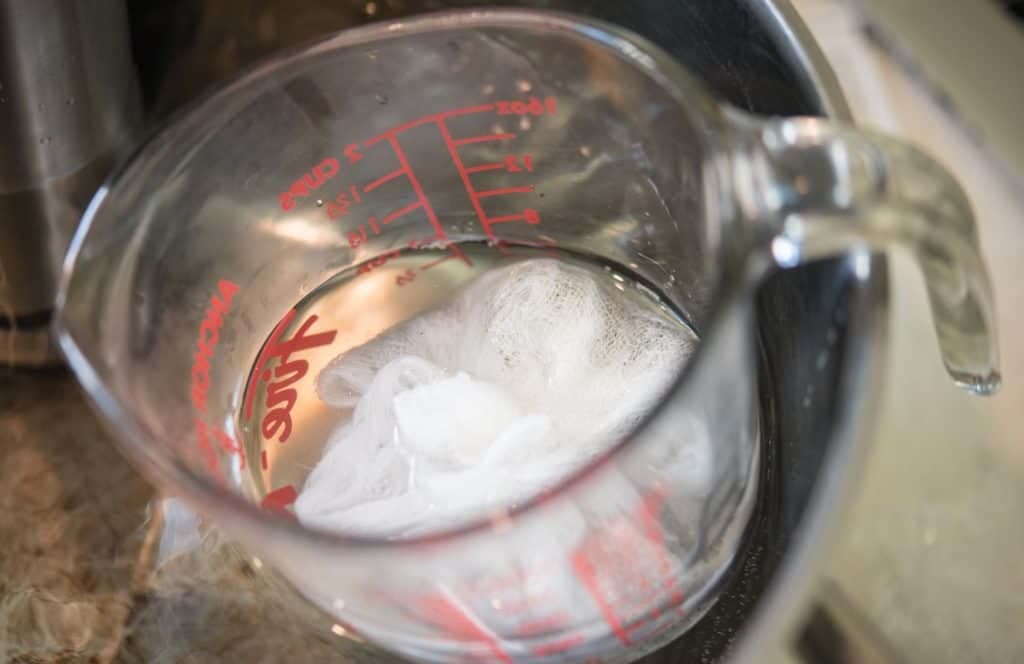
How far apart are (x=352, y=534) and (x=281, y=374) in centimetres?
22

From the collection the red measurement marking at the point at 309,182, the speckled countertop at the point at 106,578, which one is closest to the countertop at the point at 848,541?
the speckled countertop at the point at 106,578

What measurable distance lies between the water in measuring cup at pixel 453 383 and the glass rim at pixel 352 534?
0.09 meters

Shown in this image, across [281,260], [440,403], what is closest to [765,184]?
[440,403]

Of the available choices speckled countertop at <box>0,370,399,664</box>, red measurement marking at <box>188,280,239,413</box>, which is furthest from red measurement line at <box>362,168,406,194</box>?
speckled countertop at <box>0,370,399,664</box>

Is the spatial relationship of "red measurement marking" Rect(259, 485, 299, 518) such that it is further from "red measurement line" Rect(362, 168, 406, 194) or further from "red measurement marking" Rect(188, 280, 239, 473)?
"red measurement line" Rect(362, 168, 406, 194)

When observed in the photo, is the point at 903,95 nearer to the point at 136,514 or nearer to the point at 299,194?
the point at 299,194

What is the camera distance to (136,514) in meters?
0.66

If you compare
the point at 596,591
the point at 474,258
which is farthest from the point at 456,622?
the point at 474,258

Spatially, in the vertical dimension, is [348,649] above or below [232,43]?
below

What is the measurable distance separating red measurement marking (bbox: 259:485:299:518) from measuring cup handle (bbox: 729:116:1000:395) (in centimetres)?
32

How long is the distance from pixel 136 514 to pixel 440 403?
0.76 ft

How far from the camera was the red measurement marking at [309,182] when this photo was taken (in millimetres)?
644

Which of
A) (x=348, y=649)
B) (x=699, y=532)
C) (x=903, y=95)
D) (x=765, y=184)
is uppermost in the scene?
(x=765, y=184)

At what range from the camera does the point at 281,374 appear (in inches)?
25.5
